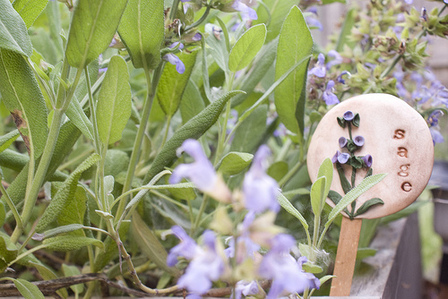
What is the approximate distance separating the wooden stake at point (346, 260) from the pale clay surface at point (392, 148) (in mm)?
17

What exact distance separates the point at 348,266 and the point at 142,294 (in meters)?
0.20

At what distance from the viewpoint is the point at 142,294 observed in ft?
1.34

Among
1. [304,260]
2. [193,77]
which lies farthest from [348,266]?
[193,77]

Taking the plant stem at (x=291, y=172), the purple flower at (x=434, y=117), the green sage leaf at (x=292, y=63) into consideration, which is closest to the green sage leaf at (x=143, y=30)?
the green sage leaf at (x=292, y=63)

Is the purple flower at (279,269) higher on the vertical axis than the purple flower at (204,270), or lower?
Answer: lower

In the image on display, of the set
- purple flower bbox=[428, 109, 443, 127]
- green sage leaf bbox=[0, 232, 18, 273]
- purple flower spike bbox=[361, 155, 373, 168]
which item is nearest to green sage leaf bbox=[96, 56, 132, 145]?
green sage leaf bbox=[0, 232, 18, 273]

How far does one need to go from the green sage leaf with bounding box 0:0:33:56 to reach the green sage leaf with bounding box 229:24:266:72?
0.60ft

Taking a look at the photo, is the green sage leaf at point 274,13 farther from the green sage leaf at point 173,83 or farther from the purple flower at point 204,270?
the purple flower at point 204,270

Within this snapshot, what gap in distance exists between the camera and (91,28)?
30cm

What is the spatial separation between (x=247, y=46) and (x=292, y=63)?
6 centimetres

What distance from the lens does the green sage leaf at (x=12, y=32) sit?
32 centimetres

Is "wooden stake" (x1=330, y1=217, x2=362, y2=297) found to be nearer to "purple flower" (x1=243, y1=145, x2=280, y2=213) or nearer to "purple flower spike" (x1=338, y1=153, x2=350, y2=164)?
"purple flower spike" (x1=338, y1=153, x2=350, y2=164)

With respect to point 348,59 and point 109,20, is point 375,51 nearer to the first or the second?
point 348,59

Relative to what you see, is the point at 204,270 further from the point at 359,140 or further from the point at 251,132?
the point at 251,132
